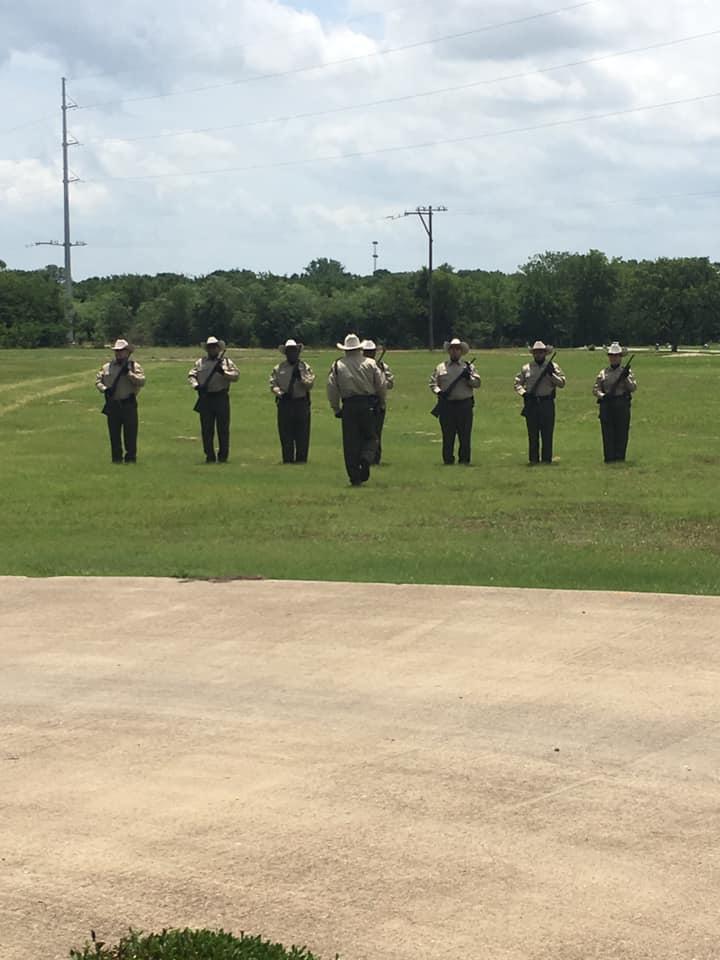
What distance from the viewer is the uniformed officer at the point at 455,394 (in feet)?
76.6

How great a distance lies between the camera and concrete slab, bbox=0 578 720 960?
5.27 metres

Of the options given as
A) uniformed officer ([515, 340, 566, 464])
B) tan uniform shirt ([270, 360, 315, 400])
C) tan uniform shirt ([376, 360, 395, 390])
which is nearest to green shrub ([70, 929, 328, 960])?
tan uniform shirt ([376, 360, 395, 390])

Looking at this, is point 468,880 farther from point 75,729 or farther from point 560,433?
point 560,433

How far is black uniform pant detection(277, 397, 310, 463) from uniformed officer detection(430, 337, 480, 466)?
78.6 inches

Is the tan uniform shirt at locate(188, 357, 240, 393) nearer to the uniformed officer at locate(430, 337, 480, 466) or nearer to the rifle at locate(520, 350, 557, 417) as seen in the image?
the uniformed officer at locate(430, 337, 480, 466)

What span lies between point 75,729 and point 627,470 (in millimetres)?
15425

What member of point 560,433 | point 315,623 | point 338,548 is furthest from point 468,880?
point 560,433

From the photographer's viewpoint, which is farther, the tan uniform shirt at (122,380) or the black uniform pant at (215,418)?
the black uniform pant at (215,418)

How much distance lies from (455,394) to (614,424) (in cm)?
241

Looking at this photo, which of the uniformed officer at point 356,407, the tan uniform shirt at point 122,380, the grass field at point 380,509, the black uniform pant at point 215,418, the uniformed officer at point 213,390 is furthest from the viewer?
the black uniform pant at point 215,418

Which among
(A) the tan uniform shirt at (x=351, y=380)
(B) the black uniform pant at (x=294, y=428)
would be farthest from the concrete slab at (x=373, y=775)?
(B) the black uniform pant at (x=294, y=428)

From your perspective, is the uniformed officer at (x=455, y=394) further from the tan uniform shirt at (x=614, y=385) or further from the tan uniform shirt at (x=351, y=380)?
the tan uniform shirt at (x=351, y=380)

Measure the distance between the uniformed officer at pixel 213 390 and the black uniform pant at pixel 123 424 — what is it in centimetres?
105

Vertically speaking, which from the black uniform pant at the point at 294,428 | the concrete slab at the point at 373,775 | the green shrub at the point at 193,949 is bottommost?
the concrete slab at the point at 373,775
